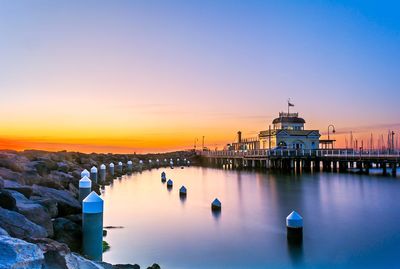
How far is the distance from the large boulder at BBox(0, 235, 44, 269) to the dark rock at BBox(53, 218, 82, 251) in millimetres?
4009

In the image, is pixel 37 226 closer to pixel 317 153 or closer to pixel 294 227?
pixel 294 227

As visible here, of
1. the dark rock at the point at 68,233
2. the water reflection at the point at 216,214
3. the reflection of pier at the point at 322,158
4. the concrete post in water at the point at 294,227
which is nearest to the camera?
the dark rock at the point at 68,233

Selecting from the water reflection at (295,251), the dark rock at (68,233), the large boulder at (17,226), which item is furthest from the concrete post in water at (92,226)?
the water reflection at (295,251)

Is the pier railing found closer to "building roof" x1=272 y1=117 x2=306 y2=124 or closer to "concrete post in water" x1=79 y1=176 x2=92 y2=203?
"building roof" x1=272 y1=117 x2=306 y2=124

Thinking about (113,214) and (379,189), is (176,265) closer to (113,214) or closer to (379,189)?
(113,214)

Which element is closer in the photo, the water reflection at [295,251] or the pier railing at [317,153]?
the water reflection at [295,251]

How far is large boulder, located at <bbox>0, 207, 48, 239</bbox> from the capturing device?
20.1 ft

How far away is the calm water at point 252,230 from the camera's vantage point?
10.5 m

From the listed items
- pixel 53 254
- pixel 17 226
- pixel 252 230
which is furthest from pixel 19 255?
pixel 252 230

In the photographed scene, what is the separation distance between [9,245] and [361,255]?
32.5 ft

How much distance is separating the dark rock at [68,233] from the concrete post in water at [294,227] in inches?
250

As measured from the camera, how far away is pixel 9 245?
4098 millimetres

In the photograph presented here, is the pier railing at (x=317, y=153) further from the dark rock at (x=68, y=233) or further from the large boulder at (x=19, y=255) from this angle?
the large boulder at (x=19, y=255)

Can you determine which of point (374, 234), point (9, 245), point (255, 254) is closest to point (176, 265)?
point (255, 254)
